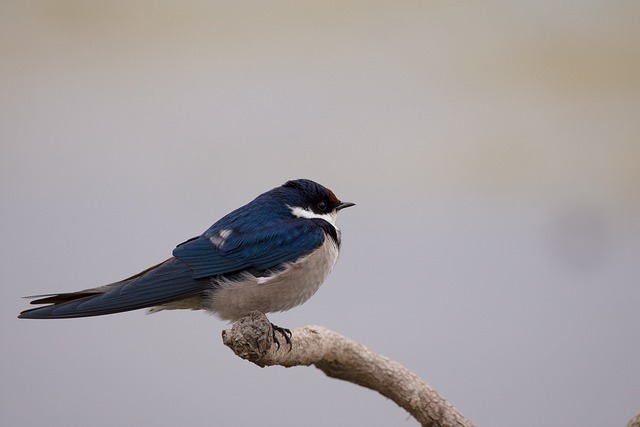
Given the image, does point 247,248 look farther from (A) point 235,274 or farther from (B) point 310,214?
(B) point 310,214

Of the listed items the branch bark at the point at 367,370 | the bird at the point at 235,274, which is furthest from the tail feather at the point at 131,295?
the branch bark at the point at 367,370

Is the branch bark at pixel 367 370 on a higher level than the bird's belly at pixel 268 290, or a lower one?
lower

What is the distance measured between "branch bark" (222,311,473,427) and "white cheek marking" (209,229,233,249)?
0.23m

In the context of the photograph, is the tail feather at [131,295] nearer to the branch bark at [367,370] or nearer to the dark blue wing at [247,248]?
the dark blue wing at [247,248]

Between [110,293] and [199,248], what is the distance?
19 cm

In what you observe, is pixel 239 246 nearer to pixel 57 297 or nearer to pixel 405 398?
pixel 57 297

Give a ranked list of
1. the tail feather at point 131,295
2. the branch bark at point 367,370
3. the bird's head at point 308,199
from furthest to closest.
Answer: the bird's head at point 308,199, the branch bark at point 367,370, the tail feather at point 131,295

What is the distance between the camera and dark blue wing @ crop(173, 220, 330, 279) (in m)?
1.49

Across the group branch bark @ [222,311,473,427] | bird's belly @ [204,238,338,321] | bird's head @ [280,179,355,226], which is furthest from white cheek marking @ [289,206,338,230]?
branch bark @ [222,311,473,427]

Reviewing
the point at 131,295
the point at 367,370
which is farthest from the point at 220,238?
the point at 367,370

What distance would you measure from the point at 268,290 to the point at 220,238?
0.48 feet

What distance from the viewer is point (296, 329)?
156 centimetres

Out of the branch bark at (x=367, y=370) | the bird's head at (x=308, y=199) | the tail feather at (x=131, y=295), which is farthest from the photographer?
the bird's head at (x=308, y=199)

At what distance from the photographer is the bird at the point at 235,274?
1.44 metres
